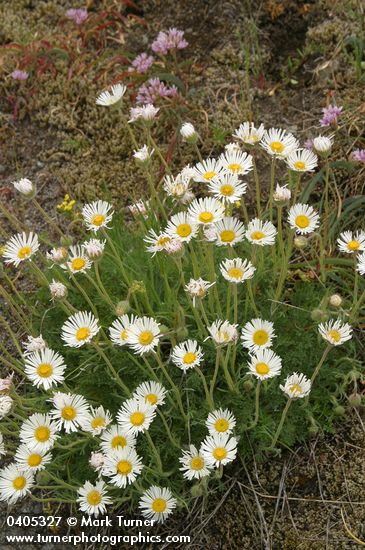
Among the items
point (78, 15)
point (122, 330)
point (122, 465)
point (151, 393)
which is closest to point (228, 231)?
point (122, 330)

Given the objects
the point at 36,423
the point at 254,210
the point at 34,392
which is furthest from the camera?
the point at 254,210

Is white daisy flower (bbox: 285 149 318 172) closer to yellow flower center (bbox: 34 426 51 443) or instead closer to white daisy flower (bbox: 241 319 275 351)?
white daisy flower (bbox: 241 319 275 351)

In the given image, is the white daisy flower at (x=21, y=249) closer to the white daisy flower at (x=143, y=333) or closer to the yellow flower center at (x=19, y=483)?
the white daisy flower at (x=143, y=333)

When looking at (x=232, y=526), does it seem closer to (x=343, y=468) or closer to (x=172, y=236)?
(x=343, y=468)

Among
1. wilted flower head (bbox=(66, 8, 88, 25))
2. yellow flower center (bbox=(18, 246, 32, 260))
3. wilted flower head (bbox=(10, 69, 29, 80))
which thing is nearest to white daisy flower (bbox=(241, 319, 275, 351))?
yellow flower center (bbox=(18, 246, 32, 260))

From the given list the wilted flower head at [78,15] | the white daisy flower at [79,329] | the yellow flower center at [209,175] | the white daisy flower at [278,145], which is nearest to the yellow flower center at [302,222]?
the white daisy flower at [278,145]

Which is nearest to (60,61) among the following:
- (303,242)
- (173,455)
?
(303,242)
